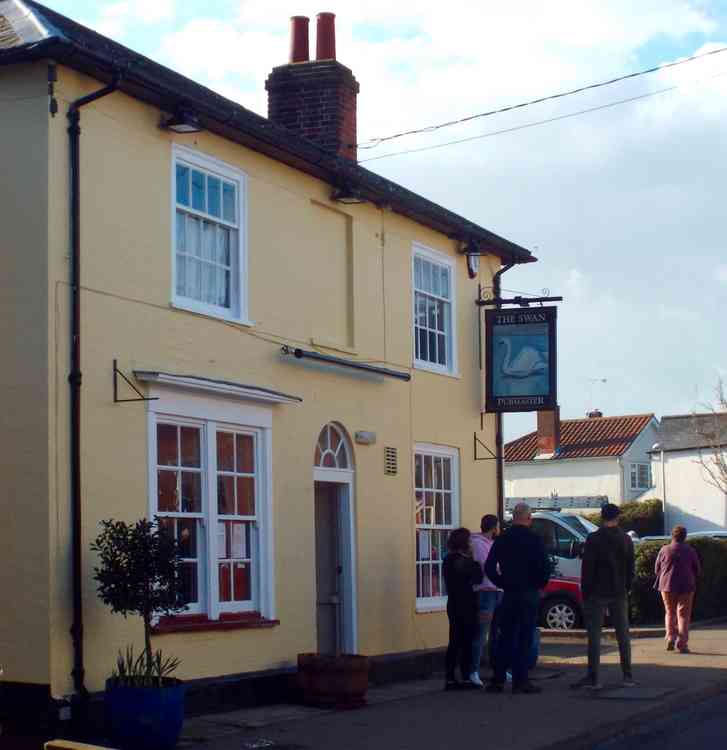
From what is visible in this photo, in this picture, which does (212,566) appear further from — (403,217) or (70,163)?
(403,217)

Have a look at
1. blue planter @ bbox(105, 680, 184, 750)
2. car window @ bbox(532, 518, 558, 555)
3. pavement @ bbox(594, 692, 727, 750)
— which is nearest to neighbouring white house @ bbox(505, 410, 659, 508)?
car window @ bbox(532, 518, 558, 555)

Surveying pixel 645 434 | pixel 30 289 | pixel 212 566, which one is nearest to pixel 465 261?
pixel 212 566

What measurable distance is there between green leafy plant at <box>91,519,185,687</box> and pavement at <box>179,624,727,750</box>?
2.40 ft

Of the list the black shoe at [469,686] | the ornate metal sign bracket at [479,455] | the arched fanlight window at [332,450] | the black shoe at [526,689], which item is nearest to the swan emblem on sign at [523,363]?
the ornate metal sign bracket at [479,455]

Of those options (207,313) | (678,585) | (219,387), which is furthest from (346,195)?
(678,585)

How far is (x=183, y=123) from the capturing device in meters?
12.0

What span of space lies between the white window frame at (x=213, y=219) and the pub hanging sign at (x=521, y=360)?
5062 millimetres

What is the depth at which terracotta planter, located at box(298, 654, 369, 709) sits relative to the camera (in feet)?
41.7

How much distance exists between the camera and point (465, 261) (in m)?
18.2

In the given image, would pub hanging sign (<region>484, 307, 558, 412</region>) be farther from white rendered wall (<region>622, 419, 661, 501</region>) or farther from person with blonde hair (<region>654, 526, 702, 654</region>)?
white rendered wall (<region>622, 419, 661, 501</region>)

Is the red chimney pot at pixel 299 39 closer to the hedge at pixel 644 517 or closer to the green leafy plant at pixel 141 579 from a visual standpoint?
the green leafy plant at pixel 141 579

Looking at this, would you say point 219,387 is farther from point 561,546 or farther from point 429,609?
point 561,546

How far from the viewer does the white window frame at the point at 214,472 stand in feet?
38.8

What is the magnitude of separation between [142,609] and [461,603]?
4743mm
